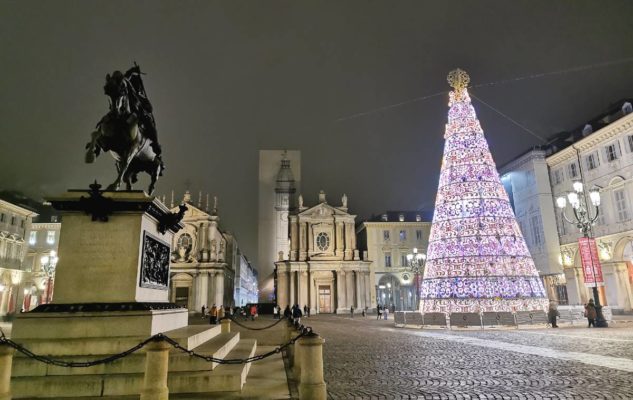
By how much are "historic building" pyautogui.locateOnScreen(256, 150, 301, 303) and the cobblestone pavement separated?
4573 cm

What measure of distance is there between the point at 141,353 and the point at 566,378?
7.33m

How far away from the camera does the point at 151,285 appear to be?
7.61 meters

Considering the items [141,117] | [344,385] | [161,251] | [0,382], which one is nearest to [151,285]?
[161,251]

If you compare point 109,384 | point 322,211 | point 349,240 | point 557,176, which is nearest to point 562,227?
point 557,176

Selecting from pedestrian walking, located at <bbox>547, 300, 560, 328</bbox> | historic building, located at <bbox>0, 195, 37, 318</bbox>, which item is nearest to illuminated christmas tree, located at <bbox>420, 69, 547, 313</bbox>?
pedestrian walking, located at <bbox>547, 300, 560, 328</bbox>

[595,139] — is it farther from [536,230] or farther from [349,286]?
[349,286]

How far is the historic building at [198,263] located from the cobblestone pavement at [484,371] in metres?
45.1

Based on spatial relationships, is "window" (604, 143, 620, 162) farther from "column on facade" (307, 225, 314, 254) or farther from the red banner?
"column on facade" (307, 225, 314, 254)

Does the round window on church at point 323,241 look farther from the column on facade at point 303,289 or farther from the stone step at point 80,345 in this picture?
the stone step at point 80,345

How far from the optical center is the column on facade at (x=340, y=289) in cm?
5305

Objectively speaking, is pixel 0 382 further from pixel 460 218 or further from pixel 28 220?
pixel 28 220

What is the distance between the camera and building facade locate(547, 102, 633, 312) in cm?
2853

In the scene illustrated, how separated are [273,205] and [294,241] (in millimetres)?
6914

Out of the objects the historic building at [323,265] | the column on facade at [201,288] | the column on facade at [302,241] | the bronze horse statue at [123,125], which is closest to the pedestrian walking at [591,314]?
the bronze horse statue at [123,125]
